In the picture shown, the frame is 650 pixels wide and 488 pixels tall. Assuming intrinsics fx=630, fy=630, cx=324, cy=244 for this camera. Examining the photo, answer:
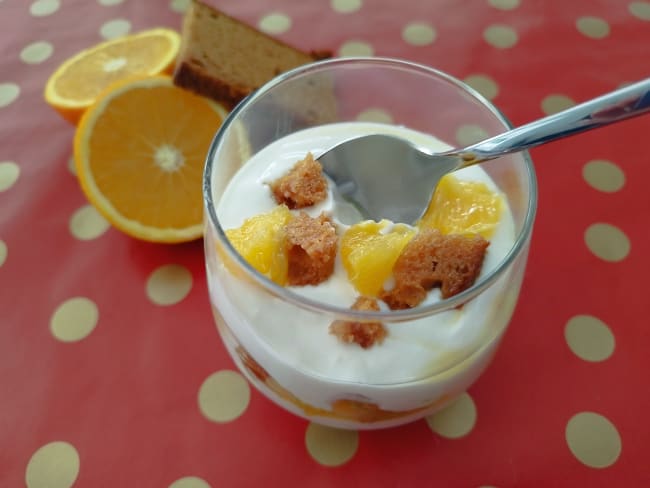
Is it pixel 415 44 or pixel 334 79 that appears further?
pixel 415 44

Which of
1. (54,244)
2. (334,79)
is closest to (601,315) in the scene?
(334,79)

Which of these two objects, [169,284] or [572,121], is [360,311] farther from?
[169,284]

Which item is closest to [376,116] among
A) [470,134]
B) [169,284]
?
[470,134]

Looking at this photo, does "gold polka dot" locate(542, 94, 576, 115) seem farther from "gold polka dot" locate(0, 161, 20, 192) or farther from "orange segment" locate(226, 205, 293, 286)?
"gold polka dot" locate(0, 161, 20, 192)

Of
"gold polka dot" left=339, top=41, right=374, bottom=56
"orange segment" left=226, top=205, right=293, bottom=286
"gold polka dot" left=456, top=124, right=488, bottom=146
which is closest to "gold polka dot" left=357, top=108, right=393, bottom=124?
"gold polka dot" left=456, top=124, right=488, bottom=146

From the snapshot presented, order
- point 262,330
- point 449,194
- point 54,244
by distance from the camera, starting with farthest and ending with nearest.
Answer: point 54,244 → point 449,194 → point 262,330

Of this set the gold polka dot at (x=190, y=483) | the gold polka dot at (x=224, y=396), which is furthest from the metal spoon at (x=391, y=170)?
the gold polka dot at (x=190, y=483)

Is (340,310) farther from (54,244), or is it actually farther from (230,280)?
(54,244)

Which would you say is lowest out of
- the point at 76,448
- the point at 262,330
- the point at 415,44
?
the point at 76,448
